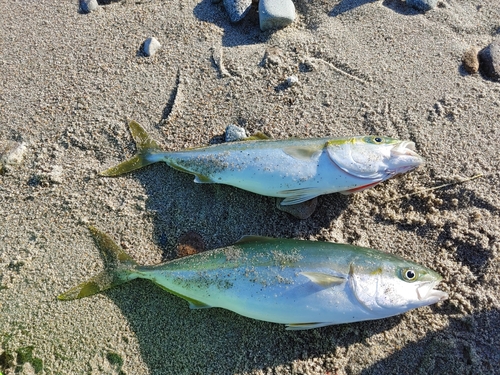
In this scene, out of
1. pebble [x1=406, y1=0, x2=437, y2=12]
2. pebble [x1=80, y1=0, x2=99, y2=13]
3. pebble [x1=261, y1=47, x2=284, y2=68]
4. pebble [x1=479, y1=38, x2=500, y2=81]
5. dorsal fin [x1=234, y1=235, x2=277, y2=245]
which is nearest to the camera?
dorsal fin [x1=234, y1=235, x2=277, y2=245]

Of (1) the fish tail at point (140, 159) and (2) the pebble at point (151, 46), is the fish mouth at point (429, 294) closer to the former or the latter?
(1) the fish tail at point (140, 159)

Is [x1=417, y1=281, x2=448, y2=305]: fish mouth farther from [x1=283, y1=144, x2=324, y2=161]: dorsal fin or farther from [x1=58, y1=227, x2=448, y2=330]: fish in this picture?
[x1=283, y1=144, x2=324, y2=161]: dorsal fin

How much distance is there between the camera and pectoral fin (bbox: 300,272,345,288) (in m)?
2.90

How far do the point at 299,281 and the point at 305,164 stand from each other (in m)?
Answer: 0.90

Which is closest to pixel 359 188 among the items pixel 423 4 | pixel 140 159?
pixel 140 159

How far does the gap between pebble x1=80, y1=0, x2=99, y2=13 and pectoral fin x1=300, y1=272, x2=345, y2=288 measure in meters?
3.34

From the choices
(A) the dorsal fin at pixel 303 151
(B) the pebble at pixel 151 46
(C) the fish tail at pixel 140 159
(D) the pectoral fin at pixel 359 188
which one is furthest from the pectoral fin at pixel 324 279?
(B) the pebble at pixel 151 46

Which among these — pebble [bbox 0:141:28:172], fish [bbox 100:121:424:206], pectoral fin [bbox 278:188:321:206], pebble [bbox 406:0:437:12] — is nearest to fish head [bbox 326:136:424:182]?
fish [bbox 100:121:424:206]

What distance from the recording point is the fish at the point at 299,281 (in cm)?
290

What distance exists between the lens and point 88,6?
407cm

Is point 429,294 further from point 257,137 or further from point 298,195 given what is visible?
point 257,137

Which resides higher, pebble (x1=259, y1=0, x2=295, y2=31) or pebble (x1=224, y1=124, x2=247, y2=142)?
pebble (x1=259, y1=0, x2=295, y2=31)

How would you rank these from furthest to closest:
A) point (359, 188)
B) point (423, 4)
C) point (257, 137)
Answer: point (423, 4)
point (257, 137)
point (359, 188)

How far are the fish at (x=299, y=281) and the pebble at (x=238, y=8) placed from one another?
2210 millimetres
